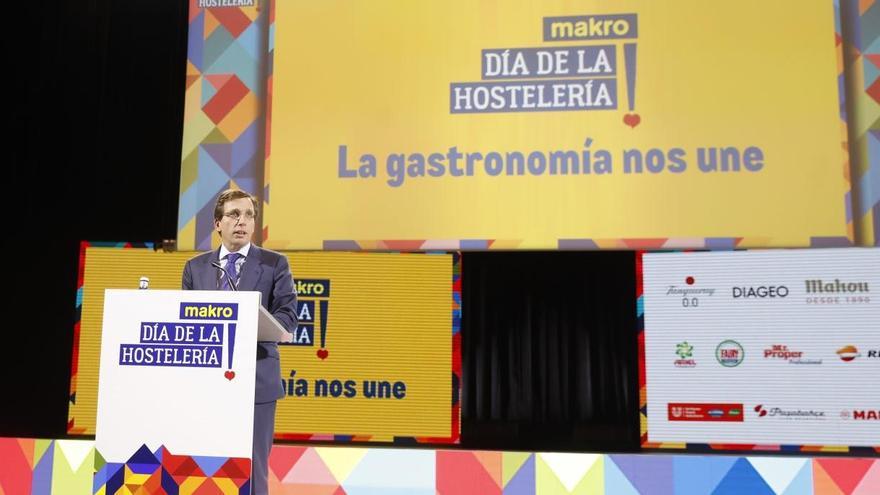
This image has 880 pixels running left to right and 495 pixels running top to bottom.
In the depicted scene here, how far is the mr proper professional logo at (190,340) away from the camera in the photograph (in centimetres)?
178

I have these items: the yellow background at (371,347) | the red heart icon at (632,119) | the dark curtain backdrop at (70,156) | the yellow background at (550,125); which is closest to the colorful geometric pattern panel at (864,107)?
the yellow background at (550,125)

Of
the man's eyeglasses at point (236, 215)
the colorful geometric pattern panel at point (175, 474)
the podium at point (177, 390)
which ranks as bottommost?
the colorful geometric pattern panel at point (175, 474)

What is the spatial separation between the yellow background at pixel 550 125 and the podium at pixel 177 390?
4.60 feet

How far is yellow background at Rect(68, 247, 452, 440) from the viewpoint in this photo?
3.08 m

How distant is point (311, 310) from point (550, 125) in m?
1.17

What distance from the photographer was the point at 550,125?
3148mm

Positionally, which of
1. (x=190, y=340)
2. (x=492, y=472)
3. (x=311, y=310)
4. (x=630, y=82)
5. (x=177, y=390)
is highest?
(x=630, y=82)

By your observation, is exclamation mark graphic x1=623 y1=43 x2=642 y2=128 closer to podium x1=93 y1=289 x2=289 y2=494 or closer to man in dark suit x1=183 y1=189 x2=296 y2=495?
man in dark suit x1=183 y1=189 x2=296 y2=495

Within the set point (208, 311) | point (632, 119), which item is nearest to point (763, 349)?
point (632, 119)

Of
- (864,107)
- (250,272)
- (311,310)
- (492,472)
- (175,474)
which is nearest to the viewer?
(175,474)

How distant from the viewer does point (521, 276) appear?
124 inches

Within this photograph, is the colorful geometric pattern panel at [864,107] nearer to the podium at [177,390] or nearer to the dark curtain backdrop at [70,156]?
the podium at [177,390]

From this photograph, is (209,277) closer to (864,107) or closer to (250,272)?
(250,272)

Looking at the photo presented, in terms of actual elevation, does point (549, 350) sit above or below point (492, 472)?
above
